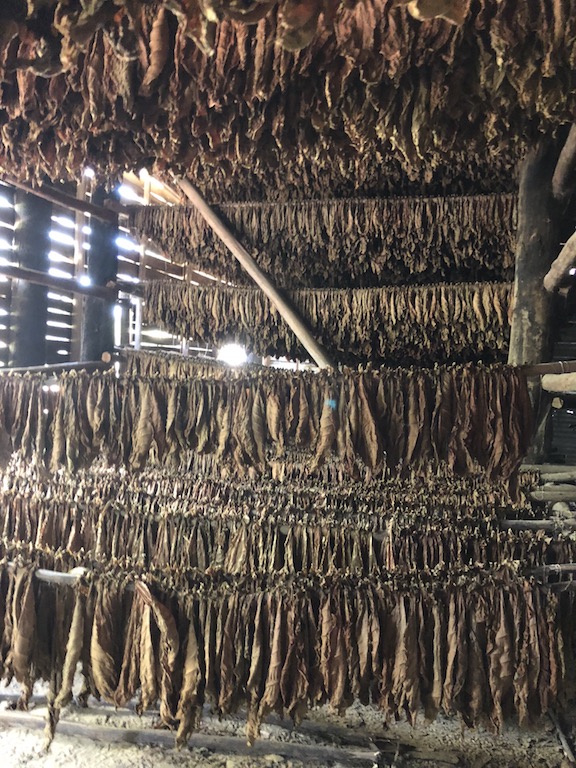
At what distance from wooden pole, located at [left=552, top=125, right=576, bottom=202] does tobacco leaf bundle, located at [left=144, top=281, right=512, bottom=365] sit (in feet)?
2.42

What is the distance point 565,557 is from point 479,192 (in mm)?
2589

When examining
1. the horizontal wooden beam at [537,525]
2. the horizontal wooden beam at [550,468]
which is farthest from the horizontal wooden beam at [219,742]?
the horizontal wooden beam at [550,468]

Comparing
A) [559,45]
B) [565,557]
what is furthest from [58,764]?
[559,45]

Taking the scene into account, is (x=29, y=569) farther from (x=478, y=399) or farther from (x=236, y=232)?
(x=236, y=232)

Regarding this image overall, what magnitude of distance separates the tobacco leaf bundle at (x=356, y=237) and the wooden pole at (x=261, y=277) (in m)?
0.09

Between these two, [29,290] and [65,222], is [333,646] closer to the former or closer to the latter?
[29,290]

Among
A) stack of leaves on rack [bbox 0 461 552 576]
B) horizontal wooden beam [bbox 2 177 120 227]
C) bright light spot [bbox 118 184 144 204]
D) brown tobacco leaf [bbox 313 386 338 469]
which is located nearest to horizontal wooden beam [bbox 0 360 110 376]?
stack of leaves on rack [bbox 0 461 552 576]

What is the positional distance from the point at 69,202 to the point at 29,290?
0.71 m

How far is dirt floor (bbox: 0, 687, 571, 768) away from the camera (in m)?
3.36

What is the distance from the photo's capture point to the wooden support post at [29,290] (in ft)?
11.4

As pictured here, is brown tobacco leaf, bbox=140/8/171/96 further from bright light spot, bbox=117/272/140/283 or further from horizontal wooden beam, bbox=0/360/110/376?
bright light spot, bbox=117/272/140/283

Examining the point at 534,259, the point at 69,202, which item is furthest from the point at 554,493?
the point at 69,202

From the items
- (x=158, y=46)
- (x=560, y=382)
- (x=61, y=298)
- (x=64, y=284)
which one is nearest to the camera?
(x=158, y=46)

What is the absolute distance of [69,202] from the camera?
320cm
